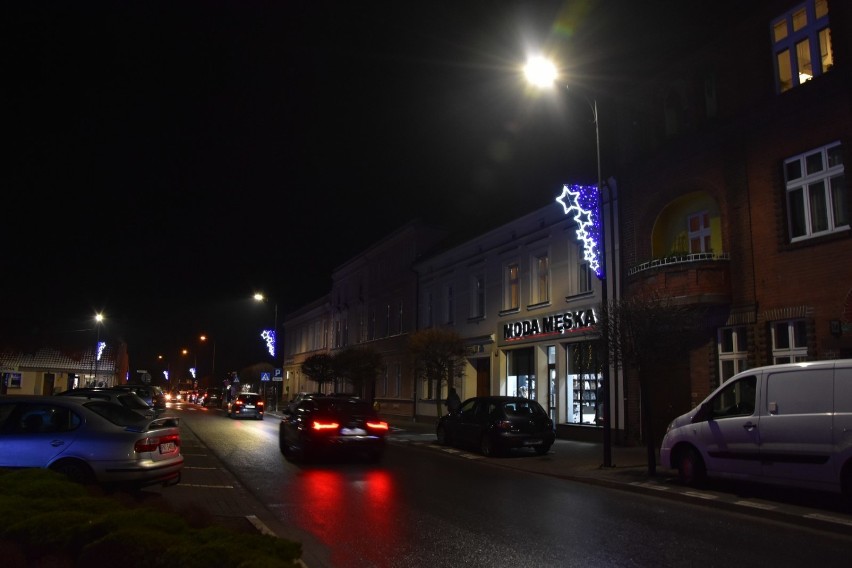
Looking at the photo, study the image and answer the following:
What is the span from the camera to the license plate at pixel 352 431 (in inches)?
588

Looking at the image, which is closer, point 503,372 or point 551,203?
point 551,203

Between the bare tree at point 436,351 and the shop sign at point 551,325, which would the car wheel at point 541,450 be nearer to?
the shop sign at point 551,325

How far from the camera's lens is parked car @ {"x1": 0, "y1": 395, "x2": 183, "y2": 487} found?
920 cm

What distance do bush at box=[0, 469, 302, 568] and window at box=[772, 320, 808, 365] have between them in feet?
44.1

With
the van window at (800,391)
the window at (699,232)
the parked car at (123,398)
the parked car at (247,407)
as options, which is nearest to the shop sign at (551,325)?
the window at (699,232)

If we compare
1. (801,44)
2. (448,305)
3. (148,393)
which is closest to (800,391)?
(801,44)

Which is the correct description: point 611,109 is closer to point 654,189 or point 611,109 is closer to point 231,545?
point 654,189

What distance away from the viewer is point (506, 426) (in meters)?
16.5

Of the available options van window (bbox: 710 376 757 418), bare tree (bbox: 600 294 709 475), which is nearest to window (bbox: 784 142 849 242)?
bare tree (bbox: 600 294 709 475)

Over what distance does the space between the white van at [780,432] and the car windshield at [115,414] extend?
9.13 metres

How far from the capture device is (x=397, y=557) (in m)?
6.60

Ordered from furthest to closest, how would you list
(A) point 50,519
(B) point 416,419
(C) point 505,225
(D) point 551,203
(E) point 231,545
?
(B) point 416,419 < (C) point 505,225 < (D) point 551,203 < (A) point 50,519 < (E) point 231,545

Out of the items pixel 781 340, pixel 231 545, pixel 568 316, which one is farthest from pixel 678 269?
pixel 231 545

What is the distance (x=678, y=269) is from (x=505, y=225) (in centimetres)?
946
